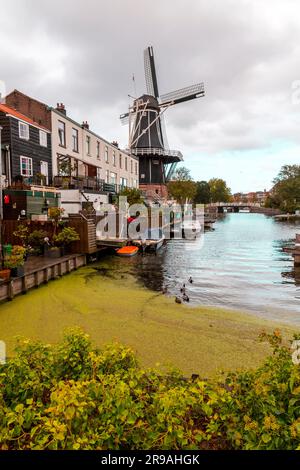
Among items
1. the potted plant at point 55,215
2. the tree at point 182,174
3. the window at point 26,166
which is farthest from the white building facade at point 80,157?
the tree at point 182,174

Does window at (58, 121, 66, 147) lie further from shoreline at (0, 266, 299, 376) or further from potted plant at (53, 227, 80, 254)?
shoreline at (0, 266, 299, 376)

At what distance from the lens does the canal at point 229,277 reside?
13.7m

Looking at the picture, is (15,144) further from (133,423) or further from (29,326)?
(133,423)

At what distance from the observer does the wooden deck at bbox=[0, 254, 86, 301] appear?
1251 centimetres

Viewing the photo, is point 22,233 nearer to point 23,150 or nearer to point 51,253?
point 51,253

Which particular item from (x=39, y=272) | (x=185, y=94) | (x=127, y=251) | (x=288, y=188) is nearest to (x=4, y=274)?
(x=39, y=272)

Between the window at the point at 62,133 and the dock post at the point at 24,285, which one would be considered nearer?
the dock post at the point at 24,285

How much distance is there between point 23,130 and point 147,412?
25.8m

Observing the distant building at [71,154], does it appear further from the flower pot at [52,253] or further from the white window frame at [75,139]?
the flower pot at [52,253]

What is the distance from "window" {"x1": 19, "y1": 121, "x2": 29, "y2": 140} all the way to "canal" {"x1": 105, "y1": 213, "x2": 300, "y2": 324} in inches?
484

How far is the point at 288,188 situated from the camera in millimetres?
108375

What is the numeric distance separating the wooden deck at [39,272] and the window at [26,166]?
955cm
